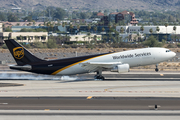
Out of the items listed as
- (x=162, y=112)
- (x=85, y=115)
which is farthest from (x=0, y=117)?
(x=162, y=112)

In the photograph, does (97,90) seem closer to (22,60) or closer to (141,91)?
(141,91)

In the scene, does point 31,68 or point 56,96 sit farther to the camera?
point 31,68

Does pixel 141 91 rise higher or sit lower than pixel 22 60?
lower

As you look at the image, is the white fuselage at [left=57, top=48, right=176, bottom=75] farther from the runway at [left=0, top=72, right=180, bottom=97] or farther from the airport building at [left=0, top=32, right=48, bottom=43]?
the airport building at [left=0, top=32, right=48, bottom=43]

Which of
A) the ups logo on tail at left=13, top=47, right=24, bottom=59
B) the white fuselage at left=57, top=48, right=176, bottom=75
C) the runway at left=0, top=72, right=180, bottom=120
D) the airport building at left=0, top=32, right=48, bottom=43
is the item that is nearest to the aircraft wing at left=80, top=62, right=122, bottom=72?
the white fuselage at left=57, top=48, right=176, bottom=75

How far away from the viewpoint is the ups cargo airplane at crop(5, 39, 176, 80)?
160 ft

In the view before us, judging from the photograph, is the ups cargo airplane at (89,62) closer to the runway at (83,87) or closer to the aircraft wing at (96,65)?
the aircraft wing at (96,65)

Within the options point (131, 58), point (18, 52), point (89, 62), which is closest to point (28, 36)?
point (18, 52)

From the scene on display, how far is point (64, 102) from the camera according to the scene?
33.1 metres

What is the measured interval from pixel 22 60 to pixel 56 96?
14935 millimetres

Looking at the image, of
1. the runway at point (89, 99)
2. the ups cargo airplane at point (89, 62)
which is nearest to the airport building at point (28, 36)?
the ups cargo airplane at point (89, 62)

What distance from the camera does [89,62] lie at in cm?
4897

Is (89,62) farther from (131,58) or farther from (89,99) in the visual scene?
(89,99)

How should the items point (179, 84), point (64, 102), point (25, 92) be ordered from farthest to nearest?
1. point (179, 84)
2. point (25, 92)
3. point (64, 102)
